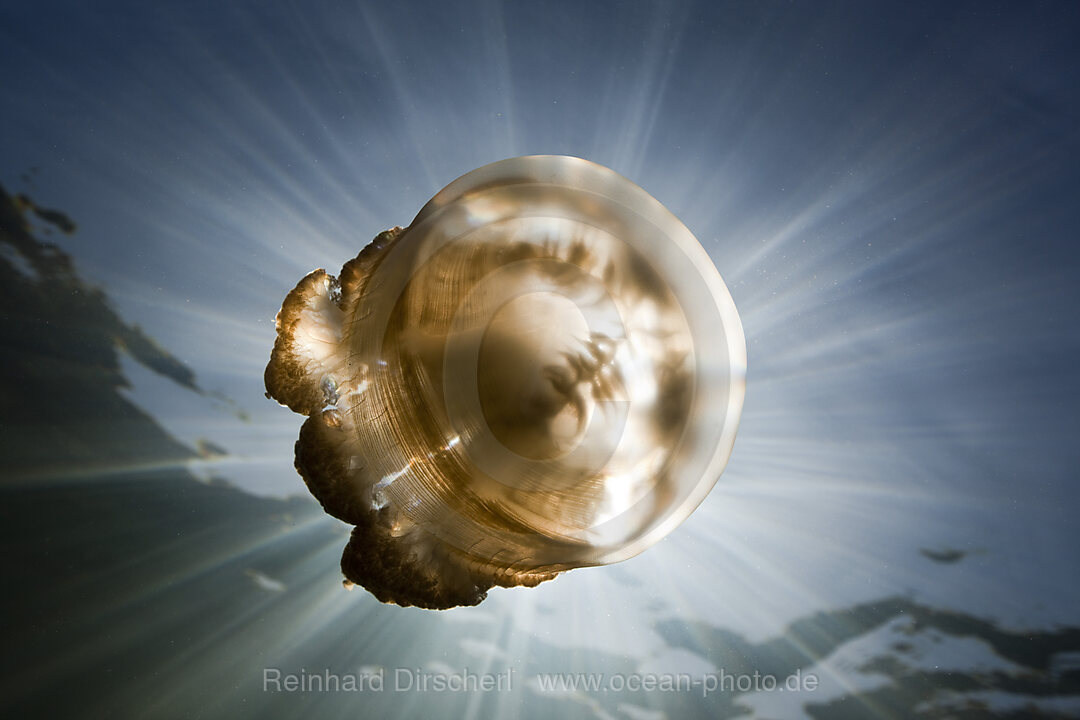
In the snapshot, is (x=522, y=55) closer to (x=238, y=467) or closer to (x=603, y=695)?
(x=238, y=467)

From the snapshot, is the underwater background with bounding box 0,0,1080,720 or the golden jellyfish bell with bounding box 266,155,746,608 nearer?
the golden jellyfish bell with bounding box 266,155,746,608

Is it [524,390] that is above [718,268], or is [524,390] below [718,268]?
below

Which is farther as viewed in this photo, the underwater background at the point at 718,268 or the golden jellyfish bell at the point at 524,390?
the underwater background at the point at 718,268

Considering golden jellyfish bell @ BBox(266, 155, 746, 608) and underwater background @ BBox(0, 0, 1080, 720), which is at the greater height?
underwater background @ BBox(0, 0, 1080, 720)

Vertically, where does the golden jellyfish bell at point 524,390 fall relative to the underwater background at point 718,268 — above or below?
below

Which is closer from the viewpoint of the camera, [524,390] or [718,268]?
[524,390]

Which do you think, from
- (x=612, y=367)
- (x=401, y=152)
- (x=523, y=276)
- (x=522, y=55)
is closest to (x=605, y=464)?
(x=612, y=367)
